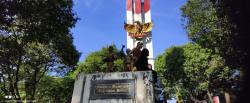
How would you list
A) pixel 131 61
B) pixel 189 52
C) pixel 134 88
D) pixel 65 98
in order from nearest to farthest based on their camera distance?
pixel 134 88 → pixel 131 61 → pixel 189 52 → pixel 65 98

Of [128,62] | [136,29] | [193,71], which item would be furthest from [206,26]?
[136,29]

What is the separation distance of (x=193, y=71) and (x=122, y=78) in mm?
31171

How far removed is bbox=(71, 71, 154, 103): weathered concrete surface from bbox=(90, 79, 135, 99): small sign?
0.22 ft

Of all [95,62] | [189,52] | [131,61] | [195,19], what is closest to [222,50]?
[195,19]

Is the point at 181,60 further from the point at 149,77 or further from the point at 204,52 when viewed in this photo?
the point at 149,77

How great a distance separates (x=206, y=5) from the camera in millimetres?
25031

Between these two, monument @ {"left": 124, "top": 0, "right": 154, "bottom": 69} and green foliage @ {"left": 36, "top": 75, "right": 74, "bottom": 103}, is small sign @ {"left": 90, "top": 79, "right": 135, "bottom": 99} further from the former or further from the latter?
monument @ {"left": 124, "top": 0, "right": 154, "bottom": 69}

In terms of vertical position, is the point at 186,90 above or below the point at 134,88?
above

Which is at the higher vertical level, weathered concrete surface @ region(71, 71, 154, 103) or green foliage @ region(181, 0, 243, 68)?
green foliage @ region(181, 0, 243, 68)

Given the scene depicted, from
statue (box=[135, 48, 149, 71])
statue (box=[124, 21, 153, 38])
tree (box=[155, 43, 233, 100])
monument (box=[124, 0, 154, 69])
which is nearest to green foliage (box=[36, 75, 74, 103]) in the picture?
monument (box=[124, 0, 154, 69])

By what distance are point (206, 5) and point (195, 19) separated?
1.14 m

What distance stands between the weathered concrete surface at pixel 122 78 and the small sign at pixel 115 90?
0.07 meters

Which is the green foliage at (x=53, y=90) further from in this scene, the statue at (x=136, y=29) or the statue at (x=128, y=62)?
the statue at (x=128, y=62)

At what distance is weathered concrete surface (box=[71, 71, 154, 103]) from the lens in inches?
425
